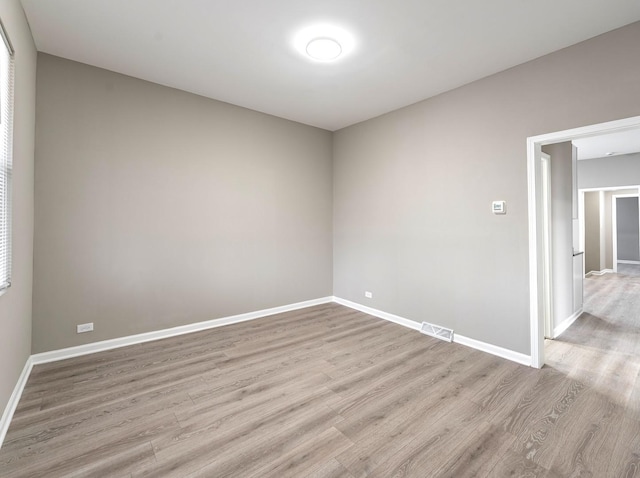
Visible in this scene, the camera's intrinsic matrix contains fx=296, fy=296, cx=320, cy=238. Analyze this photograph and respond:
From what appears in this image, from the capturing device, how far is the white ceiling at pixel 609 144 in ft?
15.6

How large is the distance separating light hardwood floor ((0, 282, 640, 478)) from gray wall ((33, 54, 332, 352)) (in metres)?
0.58

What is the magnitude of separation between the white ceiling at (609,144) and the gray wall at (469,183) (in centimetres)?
260

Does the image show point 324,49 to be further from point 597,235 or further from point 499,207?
point 597,235

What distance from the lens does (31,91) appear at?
262cm

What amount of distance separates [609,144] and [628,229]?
6681mm

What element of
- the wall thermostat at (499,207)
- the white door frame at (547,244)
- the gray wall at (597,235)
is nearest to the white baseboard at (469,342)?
the white door frame at (547,244)

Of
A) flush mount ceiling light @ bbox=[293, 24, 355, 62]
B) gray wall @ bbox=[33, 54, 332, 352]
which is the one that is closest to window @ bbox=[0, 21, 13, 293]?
gray wall @ bbox=[33, 54, 332, 352]

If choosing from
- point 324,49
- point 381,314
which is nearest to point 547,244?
point 381,314

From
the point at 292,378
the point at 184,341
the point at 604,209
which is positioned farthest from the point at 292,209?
the point at 604,209

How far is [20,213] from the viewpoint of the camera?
232cm

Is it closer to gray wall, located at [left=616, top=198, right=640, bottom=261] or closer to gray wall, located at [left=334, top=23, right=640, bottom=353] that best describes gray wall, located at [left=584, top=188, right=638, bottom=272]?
gray wall, located at [left=616, top=198, right=640, bottom=261]

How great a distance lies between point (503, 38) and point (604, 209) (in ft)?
28.5

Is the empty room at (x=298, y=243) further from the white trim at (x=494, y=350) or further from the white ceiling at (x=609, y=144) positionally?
the white ceiling at (x=609, y=144)

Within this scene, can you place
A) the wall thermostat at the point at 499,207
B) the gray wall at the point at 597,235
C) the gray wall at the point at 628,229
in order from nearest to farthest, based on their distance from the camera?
the wall thermostat at the point at 499,207 → the gray wall at the point at 597,235 → the gray wall at the point at 628,229
